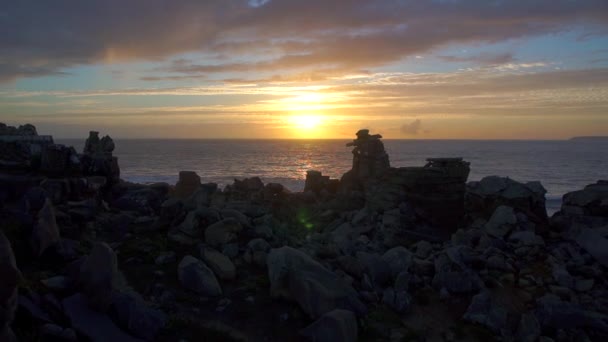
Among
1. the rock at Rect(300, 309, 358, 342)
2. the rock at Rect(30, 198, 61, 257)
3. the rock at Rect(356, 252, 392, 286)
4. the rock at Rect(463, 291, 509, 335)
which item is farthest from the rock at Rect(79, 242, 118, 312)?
the rock at Rect(463, 291, 509, 335)

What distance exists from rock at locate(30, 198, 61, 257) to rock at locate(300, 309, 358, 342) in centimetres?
712

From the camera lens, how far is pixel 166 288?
1245 centimetres

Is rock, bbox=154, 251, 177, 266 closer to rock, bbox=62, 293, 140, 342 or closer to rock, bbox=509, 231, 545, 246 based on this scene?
rock, bbox=62, 293, 140, 342

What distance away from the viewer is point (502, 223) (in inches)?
816

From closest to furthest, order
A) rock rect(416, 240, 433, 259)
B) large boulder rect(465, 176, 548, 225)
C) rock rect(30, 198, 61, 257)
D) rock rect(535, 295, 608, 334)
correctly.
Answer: rock rect(30, 198, 61, 257) → rock rect(535, 295, 608, 334) → rock rect(416, 240, 433, 259) → large boulder rect(465, 176, 548, 225)

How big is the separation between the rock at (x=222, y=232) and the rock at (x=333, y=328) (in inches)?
216

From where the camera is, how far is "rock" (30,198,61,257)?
12.3 meters

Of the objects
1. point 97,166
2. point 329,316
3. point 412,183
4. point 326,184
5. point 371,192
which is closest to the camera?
point 329,316

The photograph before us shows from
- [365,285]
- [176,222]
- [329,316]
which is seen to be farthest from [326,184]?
[329,316]

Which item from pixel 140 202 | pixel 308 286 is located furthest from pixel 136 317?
pixel 140 202

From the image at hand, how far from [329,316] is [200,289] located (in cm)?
380

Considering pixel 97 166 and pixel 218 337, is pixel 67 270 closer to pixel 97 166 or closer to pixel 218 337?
pixel 218 337

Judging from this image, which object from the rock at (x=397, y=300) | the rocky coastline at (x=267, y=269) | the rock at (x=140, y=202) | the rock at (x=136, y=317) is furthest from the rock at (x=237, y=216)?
the rock at (x=136, y=317)

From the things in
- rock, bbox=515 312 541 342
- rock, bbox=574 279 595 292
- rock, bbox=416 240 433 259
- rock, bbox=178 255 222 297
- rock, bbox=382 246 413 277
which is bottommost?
rock, bbox=515 312 541 342
